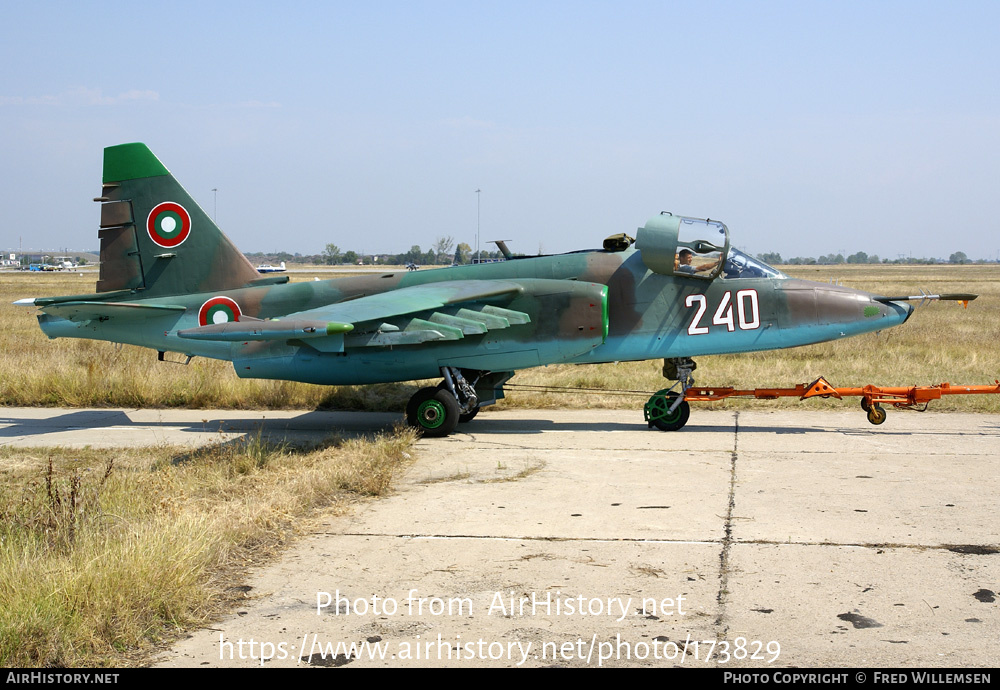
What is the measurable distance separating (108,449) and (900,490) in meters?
9.52

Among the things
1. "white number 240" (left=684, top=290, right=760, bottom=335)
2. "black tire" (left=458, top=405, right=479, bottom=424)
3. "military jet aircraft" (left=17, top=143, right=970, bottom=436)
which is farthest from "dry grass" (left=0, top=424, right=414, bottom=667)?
"white number 240" (left=684, top=290, right=760, bottom=335)

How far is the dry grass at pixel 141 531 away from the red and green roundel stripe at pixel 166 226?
12.5ft

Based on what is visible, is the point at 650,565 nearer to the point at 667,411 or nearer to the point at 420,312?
the point at 667,411

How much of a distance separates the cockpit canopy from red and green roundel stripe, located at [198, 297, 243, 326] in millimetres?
6059

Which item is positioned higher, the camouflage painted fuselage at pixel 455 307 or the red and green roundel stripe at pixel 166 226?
the red and green roundel stripe at pixel 166 226

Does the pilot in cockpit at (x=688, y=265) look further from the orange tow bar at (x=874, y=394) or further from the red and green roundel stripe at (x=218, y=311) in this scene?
the red and green roundel stripe at (x=218, y=311)

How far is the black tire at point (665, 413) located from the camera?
12.4m

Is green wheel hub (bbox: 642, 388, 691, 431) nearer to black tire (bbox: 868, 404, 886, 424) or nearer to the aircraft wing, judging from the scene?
the aircraft wing

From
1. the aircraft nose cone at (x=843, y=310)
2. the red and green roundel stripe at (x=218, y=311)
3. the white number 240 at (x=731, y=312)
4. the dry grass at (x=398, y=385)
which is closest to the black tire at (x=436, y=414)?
the dry grass at (x=398, y=385)

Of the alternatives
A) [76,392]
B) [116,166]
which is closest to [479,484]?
[116,166]

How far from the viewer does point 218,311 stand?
13328 millimetres
